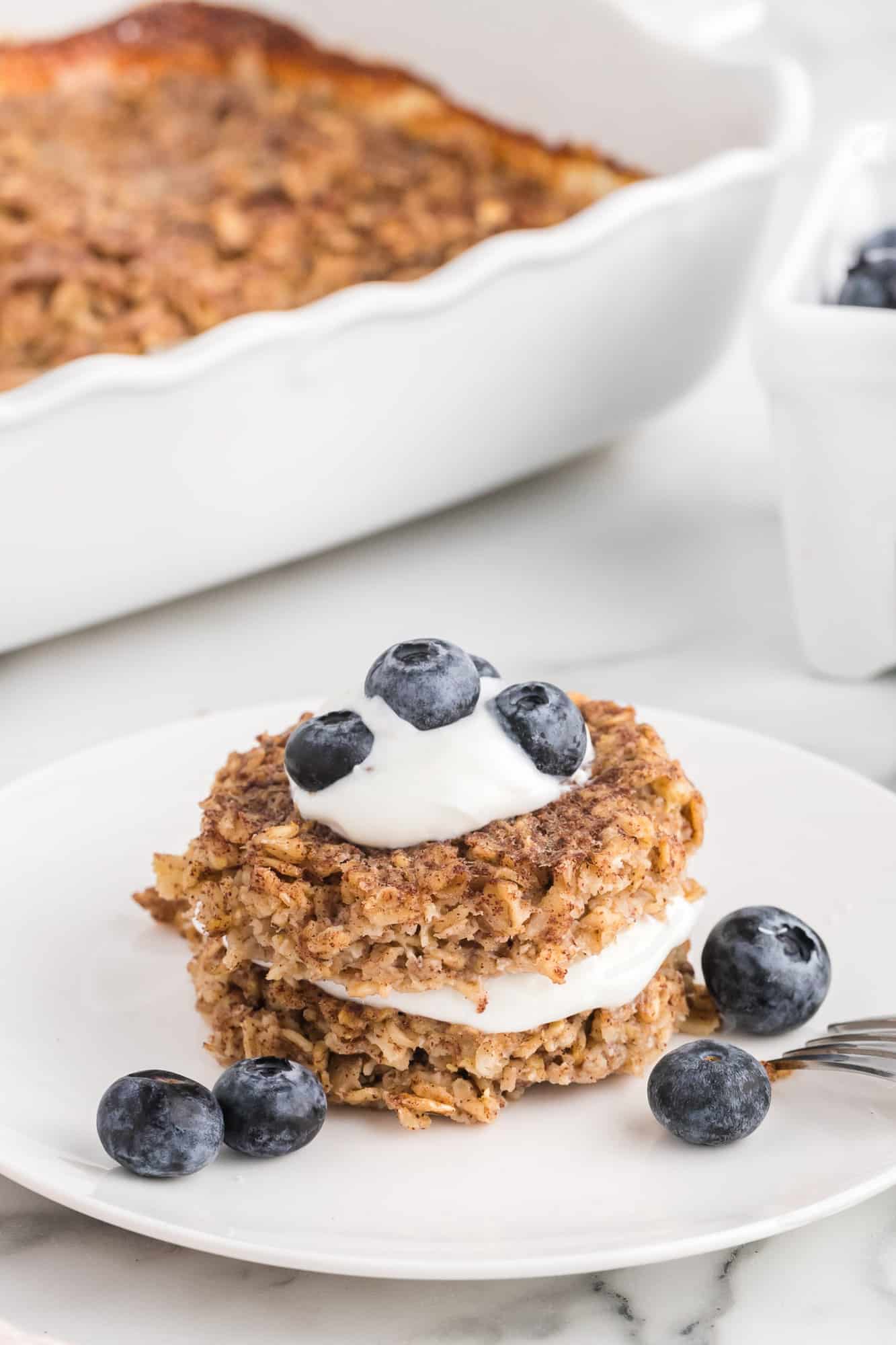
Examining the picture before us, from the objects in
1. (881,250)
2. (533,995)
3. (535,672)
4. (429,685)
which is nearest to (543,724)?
(429,685)

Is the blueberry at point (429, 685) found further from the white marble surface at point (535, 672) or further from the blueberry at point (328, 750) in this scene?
the white marble surface at point (535, 672)

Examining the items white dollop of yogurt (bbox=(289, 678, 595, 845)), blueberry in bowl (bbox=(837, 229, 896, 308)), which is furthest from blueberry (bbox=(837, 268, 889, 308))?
white dollop of yogurt (bbox=(289, 678, 595, 845))

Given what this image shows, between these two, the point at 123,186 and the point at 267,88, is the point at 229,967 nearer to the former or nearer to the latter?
the point at 123,186

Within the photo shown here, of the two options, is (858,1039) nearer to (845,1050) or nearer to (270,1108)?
(845,1050)

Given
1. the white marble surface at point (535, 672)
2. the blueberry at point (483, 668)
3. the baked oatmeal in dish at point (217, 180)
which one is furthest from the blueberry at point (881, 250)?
the blueberry at point (483, 668)

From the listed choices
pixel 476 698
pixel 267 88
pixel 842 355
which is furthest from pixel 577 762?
pixel 267 88

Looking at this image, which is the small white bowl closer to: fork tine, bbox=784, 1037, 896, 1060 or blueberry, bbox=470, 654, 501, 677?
blueberry, bbox=470, 654, 501, 677
